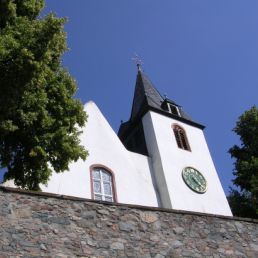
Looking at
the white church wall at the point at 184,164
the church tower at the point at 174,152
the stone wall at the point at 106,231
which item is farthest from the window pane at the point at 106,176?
the stone wall at the point at 106,231

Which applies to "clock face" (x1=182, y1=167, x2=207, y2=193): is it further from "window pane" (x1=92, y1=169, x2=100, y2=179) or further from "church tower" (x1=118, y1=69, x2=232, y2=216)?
"window pane" (x1=92, y1=169, x2=100, y2=179)

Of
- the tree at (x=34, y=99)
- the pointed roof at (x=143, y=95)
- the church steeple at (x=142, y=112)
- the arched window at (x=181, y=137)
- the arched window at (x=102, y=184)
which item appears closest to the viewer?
the tree at (x=34, y=99)

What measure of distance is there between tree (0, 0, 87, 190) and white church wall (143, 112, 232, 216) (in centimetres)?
890

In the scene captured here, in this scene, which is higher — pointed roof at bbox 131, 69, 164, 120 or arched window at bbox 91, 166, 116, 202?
pointed roof at bbox 131, 69, 164, 120

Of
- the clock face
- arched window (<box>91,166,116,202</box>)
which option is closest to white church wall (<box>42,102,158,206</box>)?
arched window (<box>91,166,116,202</box>)

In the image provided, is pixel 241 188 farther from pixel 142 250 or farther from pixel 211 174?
pixel 142 250

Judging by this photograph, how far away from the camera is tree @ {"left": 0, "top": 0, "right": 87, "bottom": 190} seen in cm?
1170

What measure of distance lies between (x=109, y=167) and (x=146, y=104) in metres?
7.25

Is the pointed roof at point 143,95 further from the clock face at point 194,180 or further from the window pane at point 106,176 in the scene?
the window pane at point 106,176

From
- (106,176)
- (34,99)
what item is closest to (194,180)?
(106,176)

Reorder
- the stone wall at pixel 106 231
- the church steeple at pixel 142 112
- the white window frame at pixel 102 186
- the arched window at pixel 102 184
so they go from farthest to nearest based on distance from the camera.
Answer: the church steeple at pixel 142 112, the arched window at pixel 102 184, the white window frame at pixel 102 186, the stone wall at pixel 106 231

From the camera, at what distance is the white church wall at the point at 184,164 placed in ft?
71.6

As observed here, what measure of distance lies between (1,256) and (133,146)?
19054 mm

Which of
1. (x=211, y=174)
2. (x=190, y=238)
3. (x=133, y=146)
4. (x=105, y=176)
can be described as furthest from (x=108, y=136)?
(x=190, y=238)
